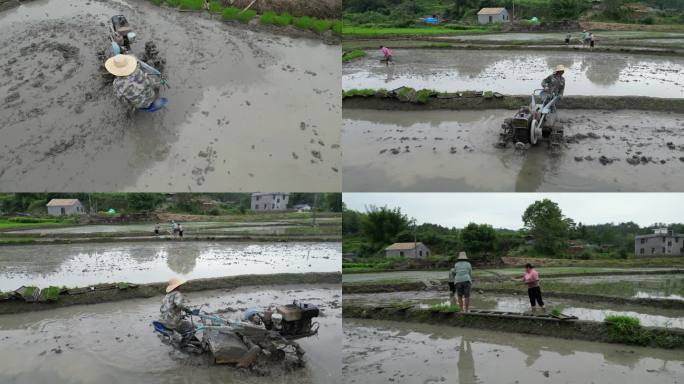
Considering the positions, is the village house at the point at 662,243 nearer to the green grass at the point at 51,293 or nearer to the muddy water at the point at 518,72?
the muddy water at the point at 518,72

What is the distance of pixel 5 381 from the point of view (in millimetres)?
5117

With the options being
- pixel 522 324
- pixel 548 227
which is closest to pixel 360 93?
pixel 522 324

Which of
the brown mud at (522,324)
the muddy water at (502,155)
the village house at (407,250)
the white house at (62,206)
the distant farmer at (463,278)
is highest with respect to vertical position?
the muddy water at (502,155)

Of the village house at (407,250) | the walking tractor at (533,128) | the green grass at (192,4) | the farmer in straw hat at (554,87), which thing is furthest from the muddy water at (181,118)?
the village house at (407,250)

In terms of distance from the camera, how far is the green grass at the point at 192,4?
12391mm

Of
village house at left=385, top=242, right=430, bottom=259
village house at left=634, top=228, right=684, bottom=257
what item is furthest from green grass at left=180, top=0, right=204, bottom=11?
village house at left=634, top=228, right=684, bottom=257

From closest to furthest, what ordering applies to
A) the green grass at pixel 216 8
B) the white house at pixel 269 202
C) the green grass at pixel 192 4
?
1. the green grass at pixel 216 8
2. the green grass at pixel 192 4
3. the white house at pixel 269 202

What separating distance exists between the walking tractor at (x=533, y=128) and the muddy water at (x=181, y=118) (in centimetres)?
288

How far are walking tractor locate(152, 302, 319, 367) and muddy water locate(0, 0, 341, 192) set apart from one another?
1.94 m

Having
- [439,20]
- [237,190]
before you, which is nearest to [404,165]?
[237,190]

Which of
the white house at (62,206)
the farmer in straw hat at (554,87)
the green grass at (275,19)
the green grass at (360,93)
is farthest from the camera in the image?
the white house at (62,206)

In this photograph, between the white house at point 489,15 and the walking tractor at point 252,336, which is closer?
the walking tractor at point 252,336

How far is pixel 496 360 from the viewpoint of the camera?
5.51m

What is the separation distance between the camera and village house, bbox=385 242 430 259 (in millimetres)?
23281
